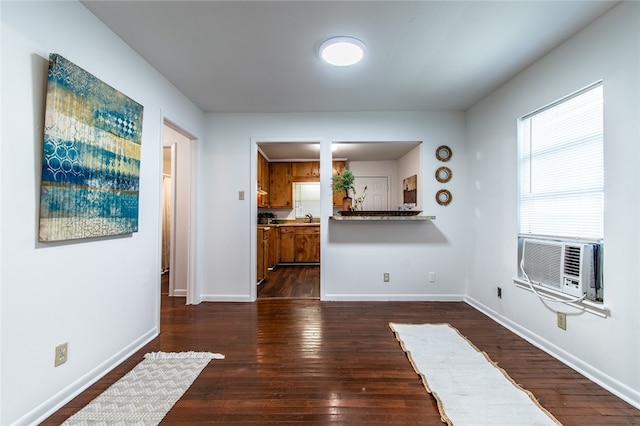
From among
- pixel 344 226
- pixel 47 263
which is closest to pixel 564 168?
pixel 344 226

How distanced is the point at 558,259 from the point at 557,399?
0.98 m

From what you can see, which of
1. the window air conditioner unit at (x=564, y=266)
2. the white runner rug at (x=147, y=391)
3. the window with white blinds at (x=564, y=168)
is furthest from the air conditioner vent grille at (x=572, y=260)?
the white runner rug at (x=147, y=391)

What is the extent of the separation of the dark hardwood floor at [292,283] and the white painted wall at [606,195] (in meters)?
2.28

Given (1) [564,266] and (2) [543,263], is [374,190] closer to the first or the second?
(2) [543,263]

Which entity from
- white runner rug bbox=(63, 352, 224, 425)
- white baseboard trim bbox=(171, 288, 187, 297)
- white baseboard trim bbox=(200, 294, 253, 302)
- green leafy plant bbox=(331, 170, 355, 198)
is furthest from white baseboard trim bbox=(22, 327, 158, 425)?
green leafy plant bbox=(331, 170, 355, 198)

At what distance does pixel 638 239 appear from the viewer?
60.9 inches

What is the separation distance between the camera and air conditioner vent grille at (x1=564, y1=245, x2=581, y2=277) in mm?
1908

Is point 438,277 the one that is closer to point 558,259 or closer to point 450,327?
point 450,327

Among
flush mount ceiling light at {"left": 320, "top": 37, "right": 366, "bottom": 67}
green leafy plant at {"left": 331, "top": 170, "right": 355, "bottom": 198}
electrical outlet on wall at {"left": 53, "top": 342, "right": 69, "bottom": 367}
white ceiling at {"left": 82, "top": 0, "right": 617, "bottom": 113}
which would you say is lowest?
electrical outlet on wall at {"left": 53, "top": 342, "right": 69, "bottom": 367}

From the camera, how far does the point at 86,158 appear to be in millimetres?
1627

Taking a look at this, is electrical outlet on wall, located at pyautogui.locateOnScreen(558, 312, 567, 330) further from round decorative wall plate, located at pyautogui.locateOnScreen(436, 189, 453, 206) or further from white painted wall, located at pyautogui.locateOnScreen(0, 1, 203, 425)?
white painted wall, located at pyautogui.locateOnScreen(0, 1, 203, 425)

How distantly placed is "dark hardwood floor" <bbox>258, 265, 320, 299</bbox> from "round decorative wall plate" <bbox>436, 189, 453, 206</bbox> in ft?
6.57

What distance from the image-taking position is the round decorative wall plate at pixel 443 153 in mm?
3391

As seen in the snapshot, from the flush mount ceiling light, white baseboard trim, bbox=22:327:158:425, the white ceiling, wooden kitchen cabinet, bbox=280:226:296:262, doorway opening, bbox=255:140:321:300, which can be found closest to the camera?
white baseboard trim, bbox=22:327:158:425
